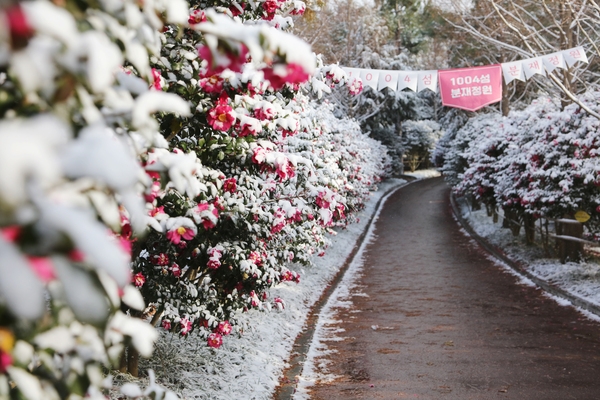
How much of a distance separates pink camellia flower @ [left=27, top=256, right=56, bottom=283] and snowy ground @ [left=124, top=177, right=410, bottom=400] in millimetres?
4509

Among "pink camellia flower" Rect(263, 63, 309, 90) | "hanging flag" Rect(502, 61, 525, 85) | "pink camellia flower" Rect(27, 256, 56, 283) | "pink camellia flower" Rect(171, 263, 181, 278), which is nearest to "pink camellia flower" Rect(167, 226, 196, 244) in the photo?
"pink camellia flower" Rect(263, 63, 309, 90)

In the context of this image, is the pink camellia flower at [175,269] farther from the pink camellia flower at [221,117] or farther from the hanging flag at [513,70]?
the hanging flag at [513,70]

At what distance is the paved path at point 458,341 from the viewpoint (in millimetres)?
5754

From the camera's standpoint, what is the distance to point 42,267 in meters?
0.85

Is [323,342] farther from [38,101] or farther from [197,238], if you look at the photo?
[38,101]

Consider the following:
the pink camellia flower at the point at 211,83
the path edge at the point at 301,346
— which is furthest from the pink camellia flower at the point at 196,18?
the path edge at the point at 301,346

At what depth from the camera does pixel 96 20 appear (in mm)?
1129

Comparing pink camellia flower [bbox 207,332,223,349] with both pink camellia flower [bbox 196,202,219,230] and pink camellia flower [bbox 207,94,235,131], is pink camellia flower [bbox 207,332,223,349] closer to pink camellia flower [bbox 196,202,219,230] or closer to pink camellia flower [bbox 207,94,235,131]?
pink camellia flower [bbox 196,202,219,230]

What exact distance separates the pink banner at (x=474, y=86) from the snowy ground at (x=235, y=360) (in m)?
5.10

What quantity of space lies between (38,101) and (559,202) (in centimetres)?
1154

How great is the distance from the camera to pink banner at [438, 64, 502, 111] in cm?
1058

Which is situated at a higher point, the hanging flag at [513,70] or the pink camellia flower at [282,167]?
the hanging flag at [513,70]

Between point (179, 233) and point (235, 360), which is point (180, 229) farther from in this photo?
point (235, 360)

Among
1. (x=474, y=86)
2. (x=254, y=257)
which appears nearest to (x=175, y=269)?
(x=254, y=257)
